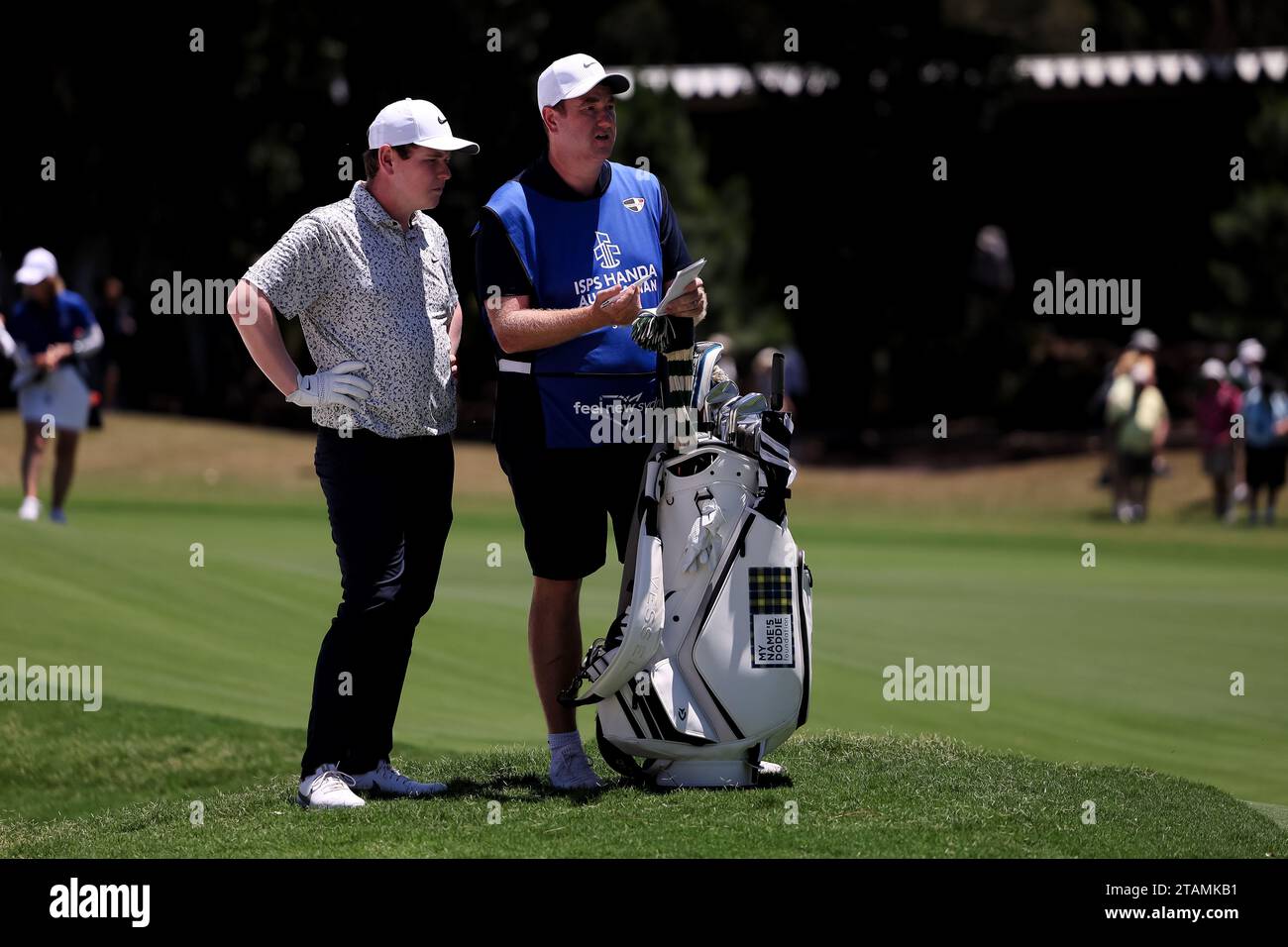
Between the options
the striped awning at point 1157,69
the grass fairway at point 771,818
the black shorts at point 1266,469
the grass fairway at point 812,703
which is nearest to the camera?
the grass fairway at point 771,818

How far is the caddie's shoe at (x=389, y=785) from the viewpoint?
6238mm

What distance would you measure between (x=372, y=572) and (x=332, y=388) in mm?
587

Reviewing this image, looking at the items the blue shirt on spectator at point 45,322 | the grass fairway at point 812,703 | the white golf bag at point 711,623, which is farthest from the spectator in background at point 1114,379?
the white golf bag at point 711,623

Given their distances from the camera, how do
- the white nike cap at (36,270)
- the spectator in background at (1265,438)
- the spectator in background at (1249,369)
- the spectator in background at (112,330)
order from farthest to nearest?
1. the spectator in background at (112,330)
2. the spectator in background at (1249,369)
3. the spectator in background at (1265,438)
4. the white nike cap at (36,270)

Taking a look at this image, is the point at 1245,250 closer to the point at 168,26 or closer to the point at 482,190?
the point at 482,190

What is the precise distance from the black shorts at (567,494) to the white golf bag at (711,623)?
14 cm

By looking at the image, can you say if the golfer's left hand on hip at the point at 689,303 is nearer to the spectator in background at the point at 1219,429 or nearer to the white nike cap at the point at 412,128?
the white nike cap at the point at 412,128

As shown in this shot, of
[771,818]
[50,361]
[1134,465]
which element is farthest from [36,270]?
[1134,465]

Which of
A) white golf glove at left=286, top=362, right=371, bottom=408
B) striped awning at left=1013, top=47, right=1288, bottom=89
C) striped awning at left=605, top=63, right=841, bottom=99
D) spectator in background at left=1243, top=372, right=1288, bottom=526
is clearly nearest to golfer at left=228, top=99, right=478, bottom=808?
white golf glove at left=286, top=362, right=371, bottom=408

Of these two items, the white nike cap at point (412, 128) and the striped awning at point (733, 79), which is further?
the striped awning at point (733, 79)

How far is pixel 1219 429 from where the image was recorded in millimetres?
24016

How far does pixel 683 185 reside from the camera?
32.0 metres

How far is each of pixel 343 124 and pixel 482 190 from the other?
8.59 feet
